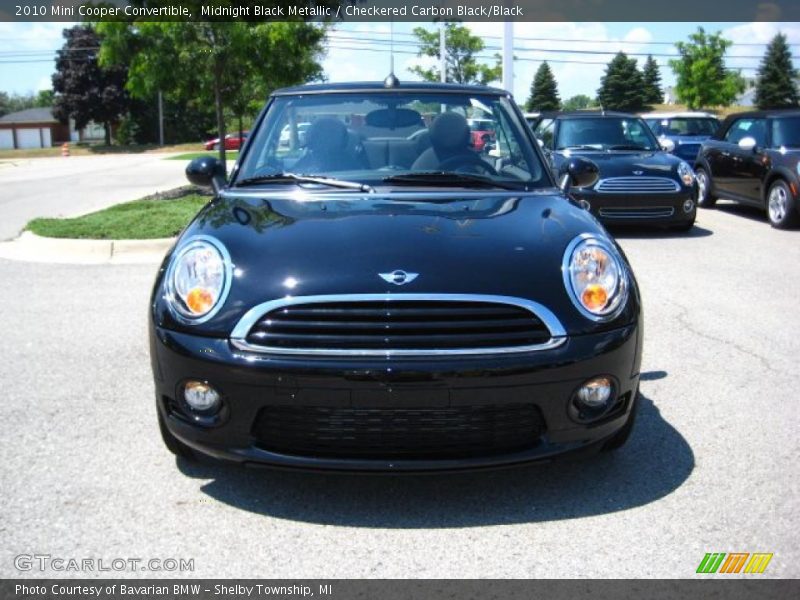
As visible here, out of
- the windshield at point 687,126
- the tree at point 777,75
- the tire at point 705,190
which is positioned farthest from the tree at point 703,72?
the tire at point 705,190

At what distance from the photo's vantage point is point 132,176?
998 inches

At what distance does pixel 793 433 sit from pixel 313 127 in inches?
112

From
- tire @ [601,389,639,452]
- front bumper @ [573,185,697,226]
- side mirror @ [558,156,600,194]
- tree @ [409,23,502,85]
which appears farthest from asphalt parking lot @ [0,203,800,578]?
tree @ [409,23,502,85]

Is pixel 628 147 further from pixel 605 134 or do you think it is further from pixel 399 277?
pixel 399 277

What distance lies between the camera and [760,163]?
451 inches

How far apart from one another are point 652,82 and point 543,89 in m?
11.2

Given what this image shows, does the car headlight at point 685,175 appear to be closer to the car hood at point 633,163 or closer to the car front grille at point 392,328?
the car hood at point 633,163

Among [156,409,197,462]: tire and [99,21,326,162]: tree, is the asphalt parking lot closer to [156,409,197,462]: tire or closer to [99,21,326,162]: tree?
[156,409,197,462]: tire

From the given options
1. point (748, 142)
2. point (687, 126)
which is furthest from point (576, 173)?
point (687, 126)

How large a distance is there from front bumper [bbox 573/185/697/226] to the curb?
17.1 feet

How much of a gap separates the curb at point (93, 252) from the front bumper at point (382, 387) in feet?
19.4

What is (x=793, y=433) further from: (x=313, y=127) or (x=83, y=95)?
(x=83, y=95)

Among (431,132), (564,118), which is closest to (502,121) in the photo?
(431,132)

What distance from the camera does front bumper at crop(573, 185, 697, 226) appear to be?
10.3 meters
